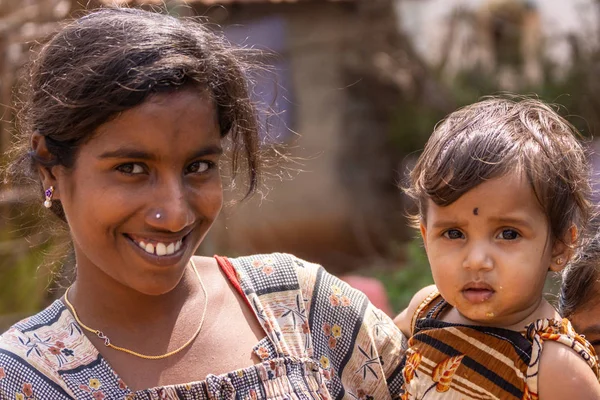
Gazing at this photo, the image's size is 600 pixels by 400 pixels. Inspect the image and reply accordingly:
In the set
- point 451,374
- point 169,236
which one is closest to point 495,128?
point 451,374

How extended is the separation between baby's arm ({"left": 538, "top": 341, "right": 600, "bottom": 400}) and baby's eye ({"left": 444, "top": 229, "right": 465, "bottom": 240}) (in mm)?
314

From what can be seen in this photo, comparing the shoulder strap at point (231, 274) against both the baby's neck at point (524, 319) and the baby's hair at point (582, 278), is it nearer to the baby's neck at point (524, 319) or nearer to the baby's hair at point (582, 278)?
the baby's neck at point (524, 319)

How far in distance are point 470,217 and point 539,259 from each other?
18 cm

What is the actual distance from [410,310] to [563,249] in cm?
50

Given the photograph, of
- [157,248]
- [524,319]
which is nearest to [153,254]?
[157,248]

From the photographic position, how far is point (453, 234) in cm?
216

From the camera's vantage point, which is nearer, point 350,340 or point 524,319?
point 524,319

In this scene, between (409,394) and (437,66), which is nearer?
(409,394)

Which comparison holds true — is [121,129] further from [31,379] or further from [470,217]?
[470,217]

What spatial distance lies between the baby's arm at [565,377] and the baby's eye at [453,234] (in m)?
0.31

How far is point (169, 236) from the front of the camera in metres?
2.10

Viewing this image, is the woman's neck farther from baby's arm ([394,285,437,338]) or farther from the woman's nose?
baby's arm ([394,285,437,338])

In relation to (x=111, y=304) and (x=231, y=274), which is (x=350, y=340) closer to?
(x=231, y=274)

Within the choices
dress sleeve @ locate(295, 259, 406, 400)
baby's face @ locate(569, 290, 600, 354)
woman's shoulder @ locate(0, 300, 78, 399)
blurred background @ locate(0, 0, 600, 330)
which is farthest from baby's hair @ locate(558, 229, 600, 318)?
blurred background @ locate(0, 0, 600, 330)
